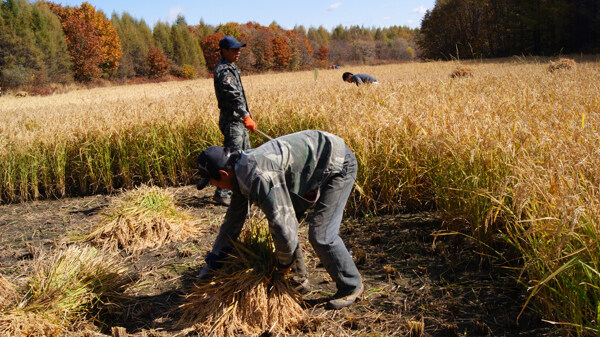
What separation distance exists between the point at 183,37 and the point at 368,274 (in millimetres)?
47589

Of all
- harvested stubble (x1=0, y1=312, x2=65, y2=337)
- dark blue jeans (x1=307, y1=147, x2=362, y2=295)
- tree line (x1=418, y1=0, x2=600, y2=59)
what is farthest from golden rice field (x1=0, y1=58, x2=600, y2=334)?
tree line (x1=418, y1=0, x2=600, y2=59)

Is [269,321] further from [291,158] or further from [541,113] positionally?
[541,113]

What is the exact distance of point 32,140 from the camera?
5.95 m

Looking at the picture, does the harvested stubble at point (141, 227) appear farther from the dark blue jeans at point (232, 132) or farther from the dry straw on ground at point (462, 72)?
the dry straw on ground at point (462, 72)

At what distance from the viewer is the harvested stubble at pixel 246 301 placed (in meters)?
2.59

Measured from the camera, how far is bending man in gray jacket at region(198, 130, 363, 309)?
7.33 feet

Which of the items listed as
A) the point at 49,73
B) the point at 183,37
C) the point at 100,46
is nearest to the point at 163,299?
the point at 49,73

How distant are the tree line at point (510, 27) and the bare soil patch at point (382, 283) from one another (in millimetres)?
20969

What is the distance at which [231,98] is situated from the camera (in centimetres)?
454

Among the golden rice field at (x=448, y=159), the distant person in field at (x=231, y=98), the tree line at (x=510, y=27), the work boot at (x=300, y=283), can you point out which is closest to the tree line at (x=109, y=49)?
the tree line at (x=510, y=27)

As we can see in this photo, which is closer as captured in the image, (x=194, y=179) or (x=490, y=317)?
(x=490, y=317)

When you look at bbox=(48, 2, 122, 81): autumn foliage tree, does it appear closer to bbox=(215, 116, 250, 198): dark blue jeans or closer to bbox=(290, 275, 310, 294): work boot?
bbox=(215, 116, 250, 198): dark blue jeans

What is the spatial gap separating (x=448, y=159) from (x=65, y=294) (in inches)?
119

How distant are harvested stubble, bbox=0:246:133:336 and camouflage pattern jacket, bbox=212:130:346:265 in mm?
955
